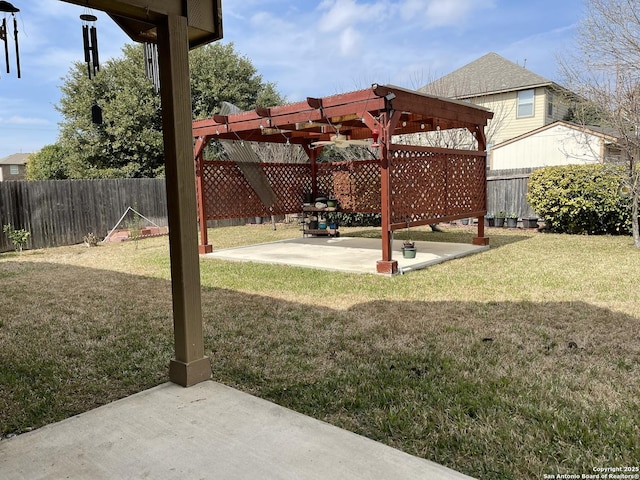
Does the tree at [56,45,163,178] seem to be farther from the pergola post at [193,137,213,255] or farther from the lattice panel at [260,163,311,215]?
the pergola post at [193,137,213,255]

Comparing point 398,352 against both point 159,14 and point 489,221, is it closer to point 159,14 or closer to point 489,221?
point 159,14

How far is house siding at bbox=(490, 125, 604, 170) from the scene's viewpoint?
45.8 ft

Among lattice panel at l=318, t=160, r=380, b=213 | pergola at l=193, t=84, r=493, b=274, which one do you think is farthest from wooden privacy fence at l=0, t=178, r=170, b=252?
lattice panel at l=318, t=160, r=380, b=213

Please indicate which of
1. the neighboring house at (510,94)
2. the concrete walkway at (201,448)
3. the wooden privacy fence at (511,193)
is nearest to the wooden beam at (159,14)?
the concrete walkway at (201,448)

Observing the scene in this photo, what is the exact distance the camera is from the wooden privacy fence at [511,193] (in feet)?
37.2

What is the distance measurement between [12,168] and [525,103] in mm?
41129

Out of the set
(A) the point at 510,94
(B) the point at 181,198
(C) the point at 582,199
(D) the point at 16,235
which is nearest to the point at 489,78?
(A) the point at 510,94

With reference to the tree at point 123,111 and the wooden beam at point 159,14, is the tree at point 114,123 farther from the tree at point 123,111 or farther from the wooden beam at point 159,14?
the wooden beam at point 159,14

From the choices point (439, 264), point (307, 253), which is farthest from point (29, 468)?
point (307, 253)

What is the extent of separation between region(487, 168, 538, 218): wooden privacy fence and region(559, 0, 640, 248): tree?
10.8 feet

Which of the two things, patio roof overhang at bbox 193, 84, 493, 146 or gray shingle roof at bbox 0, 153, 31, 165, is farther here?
gray shingle roof at bbox 0, 153, 31, 165

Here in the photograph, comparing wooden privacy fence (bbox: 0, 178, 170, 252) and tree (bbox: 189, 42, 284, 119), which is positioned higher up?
tree (bbox: 189, 42, 284, 119)

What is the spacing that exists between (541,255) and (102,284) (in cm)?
620

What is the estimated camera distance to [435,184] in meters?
7.21
